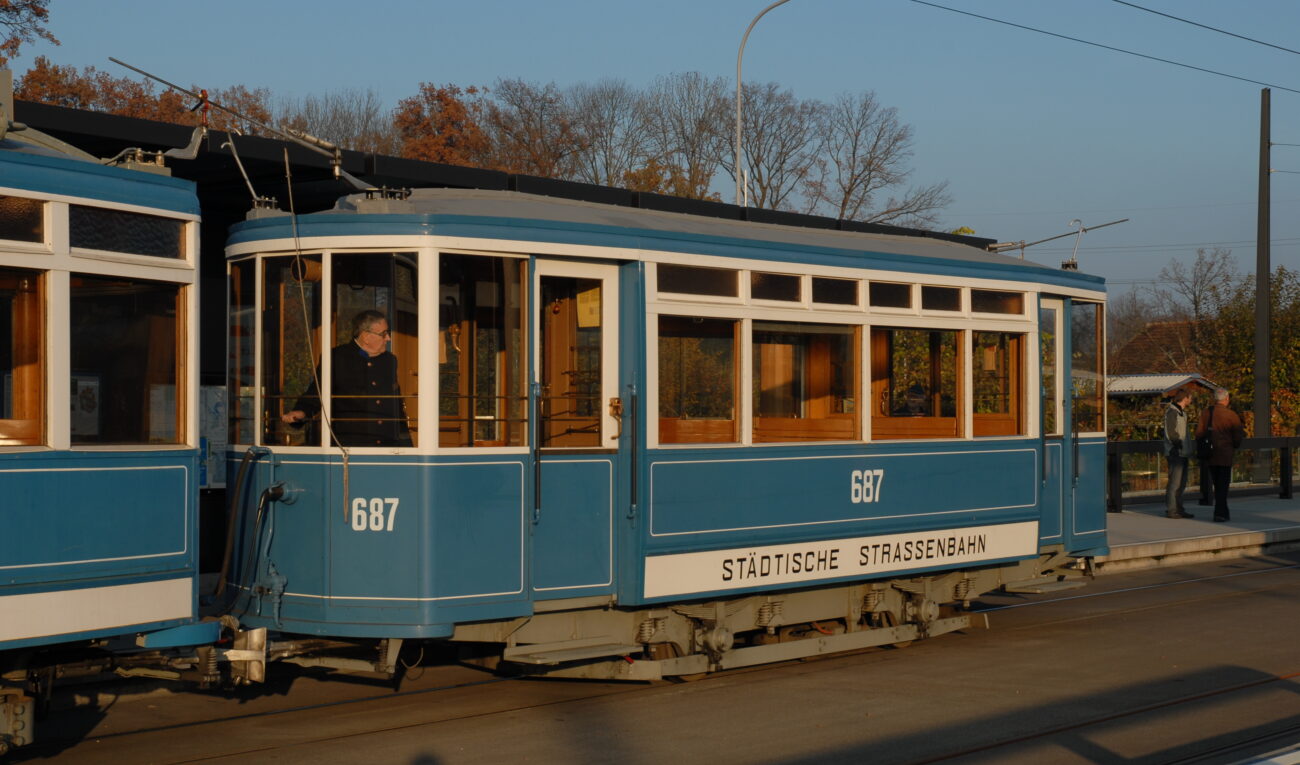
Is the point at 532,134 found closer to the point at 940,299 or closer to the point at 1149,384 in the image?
the point at 1149,384

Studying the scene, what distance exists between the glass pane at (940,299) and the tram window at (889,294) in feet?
0.55

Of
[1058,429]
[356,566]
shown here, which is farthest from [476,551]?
[1058,429]

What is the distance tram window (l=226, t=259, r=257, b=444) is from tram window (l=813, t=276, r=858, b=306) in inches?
142

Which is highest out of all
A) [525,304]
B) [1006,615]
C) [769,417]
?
[525,304]

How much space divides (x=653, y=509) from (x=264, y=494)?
222 cm

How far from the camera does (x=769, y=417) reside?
31.8 feet

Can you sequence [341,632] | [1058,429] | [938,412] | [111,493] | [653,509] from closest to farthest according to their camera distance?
1. [111,493]
2. [341,632]
3. [653,509]
4. [938,412]
5. [1058,429]

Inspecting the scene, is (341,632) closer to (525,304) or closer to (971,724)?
(525,304)

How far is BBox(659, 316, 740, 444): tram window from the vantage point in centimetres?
888

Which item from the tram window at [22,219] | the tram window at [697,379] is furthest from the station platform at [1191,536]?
the tram window at [22,219]

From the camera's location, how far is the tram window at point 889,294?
33.2 feet

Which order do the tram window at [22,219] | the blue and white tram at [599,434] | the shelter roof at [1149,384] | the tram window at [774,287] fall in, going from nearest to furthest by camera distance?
the tram window at [22,219]
the blue and white tram at [599,434]
the tram window at [774,287]
the shelter roof at [1149,384]

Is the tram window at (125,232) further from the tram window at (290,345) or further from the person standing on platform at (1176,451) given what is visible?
the person standing on platform at (1176,451)

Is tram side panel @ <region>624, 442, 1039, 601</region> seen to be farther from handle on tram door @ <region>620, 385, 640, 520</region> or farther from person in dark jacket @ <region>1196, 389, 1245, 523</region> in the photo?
person in dark jacket @ <region>1196, 389, 1245, 523</region>
